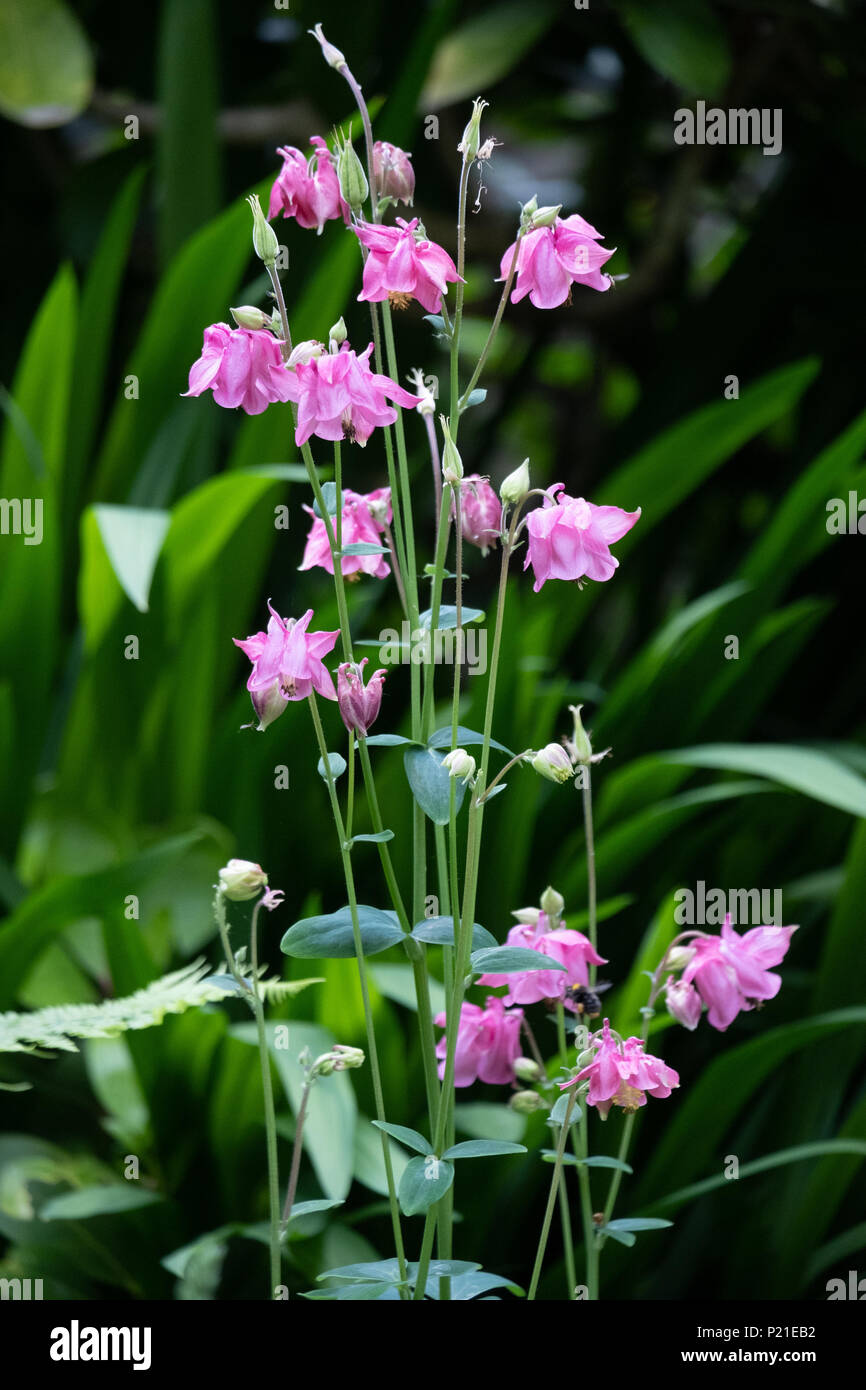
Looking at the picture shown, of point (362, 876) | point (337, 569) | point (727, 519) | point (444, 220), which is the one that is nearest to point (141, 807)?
point (362, 876)

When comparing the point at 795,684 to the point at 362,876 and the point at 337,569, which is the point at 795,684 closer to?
the point at 362,876

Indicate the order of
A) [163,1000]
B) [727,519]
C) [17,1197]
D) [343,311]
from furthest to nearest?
[727,519] → [343,311] → [17,1197] → [163,1000]

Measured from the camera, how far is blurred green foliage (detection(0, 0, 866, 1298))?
75 cm

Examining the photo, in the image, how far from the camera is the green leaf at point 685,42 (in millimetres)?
1108

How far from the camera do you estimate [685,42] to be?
1.12 meters

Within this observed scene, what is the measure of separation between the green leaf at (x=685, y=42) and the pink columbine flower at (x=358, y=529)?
86 cm

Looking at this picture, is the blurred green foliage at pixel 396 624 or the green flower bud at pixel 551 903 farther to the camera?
the blurred green foliage at pixel 396 624

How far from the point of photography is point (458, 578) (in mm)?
394

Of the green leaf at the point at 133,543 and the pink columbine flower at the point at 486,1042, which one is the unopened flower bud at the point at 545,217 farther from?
the green leaf at the point at 133,543

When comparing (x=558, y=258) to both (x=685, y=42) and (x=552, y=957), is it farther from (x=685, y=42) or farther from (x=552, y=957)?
(x=685, y=42)

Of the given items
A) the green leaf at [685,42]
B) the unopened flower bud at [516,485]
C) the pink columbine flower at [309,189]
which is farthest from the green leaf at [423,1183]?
the green leaf at [685,42]

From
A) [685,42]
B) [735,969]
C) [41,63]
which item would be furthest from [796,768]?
[41,63]

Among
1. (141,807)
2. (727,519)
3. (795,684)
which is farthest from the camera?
(727,519)
